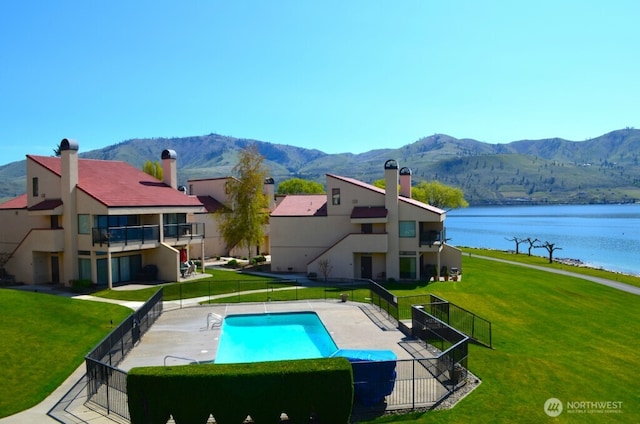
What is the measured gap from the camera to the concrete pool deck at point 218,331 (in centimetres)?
2077

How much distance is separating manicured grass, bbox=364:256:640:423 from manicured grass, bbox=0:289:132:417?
1214cm

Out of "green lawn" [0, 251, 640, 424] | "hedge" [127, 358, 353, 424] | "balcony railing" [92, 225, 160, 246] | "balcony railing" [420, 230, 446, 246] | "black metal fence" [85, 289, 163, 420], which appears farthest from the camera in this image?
"balcony railing" [420, 230, 446, 246]

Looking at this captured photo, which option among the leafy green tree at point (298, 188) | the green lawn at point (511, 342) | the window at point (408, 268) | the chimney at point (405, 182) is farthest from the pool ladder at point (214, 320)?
the leafy green tree at point (298, 188)

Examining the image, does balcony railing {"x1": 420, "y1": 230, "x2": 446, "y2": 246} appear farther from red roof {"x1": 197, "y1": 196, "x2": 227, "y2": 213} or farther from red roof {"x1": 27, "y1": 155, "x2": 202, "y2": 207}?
red roof {"x1": 197, "y1": 196, "x2": 227, "y2": 213}

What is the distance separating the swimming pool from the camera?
22453mm

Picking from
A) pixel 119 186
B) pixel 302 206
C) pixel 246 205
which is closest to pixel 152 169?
pixel 246 205

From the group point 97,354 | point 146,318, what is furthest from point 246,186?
point 97,354

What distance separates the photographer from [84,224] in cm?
3553

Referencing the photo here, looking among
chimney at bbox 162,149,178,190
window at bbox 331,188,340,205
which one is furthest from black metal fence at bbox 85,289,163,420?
window at bbox 331,188,340,205

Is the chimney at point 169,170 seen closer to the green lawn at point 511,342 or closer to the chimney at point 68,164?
the chimney at point 68,164

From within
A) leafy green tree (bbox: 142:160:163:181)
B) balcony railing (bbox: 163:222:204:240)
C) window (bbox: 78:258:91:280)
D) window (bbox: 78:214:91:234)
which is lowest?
window (bbox: 78:258:91:280)

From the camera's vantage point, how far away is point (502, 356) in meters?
21.2

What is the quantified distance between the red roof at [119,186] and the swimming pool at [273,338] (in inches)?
557

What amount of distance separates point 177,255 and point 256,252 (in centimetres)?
1823
